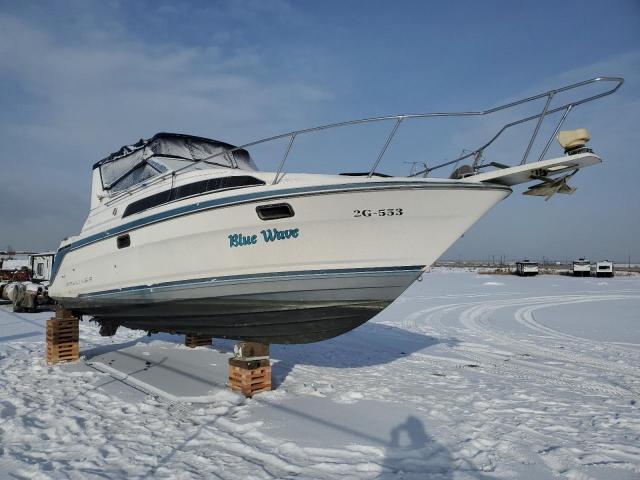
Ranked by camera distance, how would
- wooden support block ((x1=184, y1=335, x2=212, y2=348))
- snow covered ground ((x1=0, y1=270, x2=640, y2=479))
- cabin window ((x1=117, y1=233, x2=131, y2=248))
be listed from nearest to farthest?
snow covered ground ((x1=0, y1=270, x2=640, y2=479)), cabin window ((x1=117, y1=233, x2=131, y2=248)), wooden support block ((x1=184, y1=335, x2=212, y2=348))

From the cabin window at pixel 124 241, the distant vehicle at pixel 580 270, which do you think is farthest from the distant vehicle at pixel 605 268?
the cabin window at pixel 124 241

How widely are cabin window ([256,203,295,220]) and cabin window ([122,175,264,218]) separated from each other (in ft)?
1.42

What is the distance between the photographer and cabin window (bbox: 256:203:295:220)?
15.3 feet

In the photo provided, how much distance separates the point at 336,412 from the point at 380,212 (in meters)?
2.29

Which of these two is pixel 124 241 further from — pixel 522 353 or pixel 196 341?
pixel 522 353

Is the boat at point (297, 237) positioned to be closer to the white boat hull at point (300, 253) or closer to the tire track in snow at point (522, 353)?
the white boat hull at point (300, 253)

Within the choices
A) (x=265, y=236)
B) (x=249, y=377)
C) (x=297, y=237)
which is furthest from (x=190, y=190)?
(x=249, y=377)

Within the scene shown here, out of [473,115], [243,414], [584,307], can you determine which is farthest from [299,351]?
[584,307]

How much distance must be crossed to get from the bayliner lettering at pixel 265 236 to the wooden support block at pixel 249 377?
161 centimetres

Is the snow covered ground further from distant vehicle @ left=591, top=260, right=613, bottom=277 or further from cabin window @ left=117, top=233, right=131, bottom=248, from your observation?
distant vehicle @ left=591, top=260, right=613, bottom=277

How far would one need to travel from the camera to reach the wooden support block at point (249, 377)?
5.34m

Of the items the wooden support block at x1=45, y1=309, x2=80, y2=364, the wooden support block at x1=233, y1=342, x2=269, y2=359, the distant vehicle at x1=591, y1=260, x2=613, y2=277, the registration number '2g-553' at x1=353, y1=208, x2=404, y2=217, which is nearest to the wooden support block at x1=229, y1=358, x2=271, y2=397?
the wooden support block at x1=233, y1=342, x2=269, y2=359

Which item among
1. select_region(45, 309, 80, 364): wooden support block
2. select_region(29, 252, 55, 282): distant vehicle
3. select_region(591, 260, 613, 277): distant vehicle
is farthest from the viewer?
select_region(591, 260, 613, 277): distant vehicle

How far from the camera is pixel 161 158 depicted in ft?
21.9
